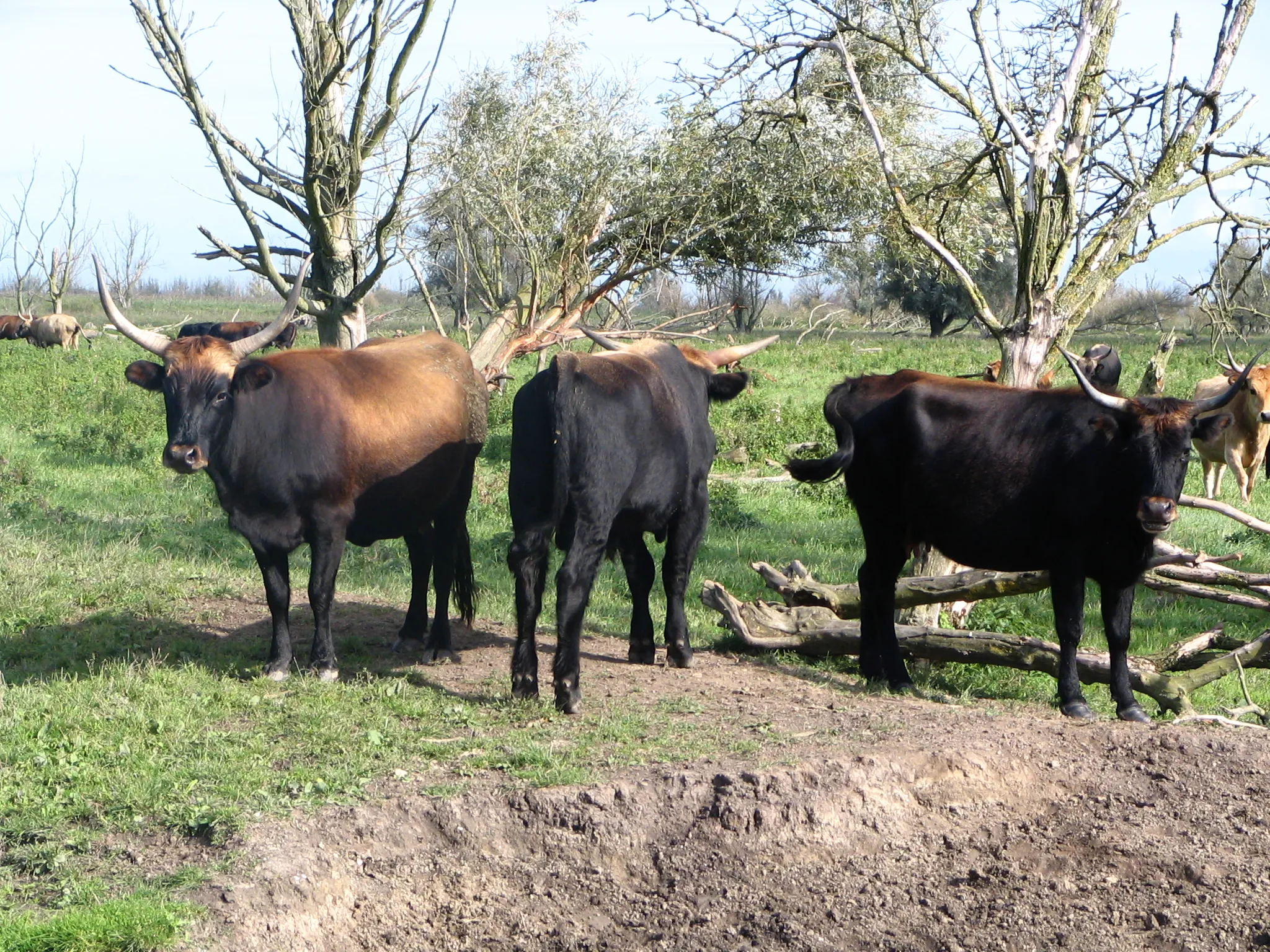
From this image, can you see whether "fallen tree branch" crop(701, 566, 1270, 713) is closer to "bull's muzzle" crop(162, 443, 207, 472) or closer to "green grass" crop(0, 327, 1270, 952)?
"green grass" crop(0, 327, 1270, 952)

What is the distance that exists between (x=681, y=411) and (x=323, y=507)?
2.11 meters

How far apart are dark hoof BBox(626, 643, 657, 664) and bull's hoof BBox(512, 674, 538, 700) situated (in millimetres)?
1347

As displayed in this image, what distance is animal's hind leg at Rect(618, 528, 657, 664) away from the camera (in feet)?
25.5

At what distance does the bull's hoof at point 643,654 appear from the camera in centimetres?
776

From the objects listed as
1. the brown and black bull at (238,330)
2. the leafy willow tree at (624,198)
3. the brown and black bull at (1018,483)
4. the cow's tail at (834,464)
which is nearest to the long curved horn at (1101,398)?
the brown and black bull at (1018,483)

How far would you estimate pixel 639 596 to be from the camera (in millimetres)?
7793

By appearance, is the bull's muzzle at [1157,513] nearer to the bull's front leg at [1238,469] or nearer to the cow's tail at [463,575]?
the cow's tail at [463,575]

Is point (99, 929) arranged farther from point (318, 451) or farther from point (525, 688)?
point (318, 451)

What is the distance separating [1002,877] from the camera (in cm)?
470

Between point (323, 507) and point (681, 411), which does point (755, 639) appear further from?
point (323, 507)

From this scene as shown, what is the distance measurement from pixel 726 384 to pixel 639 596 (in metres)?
1.44

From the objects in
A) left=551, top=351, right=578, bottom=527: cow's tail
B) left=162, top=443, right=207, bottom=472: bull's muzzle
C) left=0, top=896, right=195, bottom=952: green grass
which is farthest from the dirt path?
left=162, top=443, right=207, bottom=472: bull's muzzle

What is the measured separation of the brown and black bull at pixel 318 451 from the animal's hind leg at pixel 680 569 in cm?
137

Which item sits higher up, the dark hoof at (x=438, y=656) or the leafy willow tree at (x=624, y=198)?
the leafy willow tree at (x=624, y=198)
